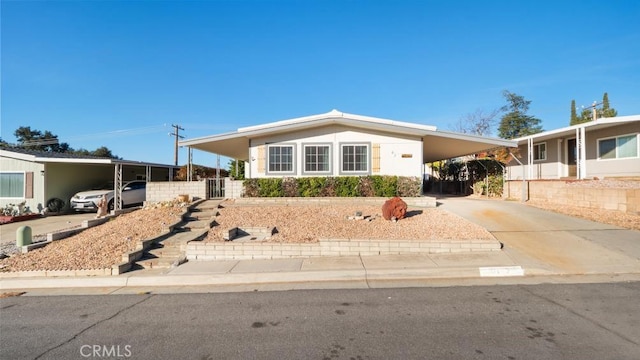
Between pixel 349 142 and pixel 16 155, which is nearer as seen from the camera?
pixel 349 142

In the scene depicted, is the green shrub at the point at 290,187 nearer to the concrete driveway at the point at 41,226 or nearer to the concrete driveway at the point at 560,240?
the concrete driveway at the point at 560,240

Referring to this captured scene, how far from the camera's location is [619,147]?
547 inches

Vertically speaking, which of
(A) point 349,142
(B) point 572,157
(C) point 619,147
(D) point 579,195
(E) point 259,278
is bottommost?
(E) point 259,278

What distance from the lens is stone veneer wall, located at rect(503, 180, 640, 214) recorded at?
32.3 feet

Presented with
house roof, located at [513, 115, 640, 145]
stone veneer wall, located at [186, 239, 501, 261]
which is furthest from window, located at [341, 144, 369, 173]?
house roof, located at [513, 115, 640, 145]

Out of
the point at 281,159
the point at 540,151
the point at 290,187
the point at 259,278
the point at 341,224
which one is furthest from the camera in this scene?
the point at 540,151

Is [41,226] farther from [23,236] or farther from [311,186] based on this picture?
[311,186]

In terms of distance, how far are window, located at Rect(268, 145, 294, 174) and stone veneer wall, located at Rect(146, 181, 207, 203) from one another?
2.91 m

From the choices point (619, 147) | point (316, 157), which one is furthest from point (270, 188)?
point (619, 147)

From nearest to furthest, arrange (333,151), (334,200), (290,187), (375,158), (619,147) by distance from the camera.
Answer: (334,200), (290,187), (375,158), (333,151), (619,147)

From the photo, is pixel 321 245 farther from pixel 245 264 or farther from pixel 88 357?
pixel 88 357

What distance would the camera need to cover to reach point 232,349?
340 cm

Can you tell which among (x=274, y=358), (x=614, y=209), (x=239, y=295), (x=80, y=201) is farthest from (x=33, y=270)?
(x=614, y=209)

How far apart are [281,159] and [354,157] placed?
3164 mm
